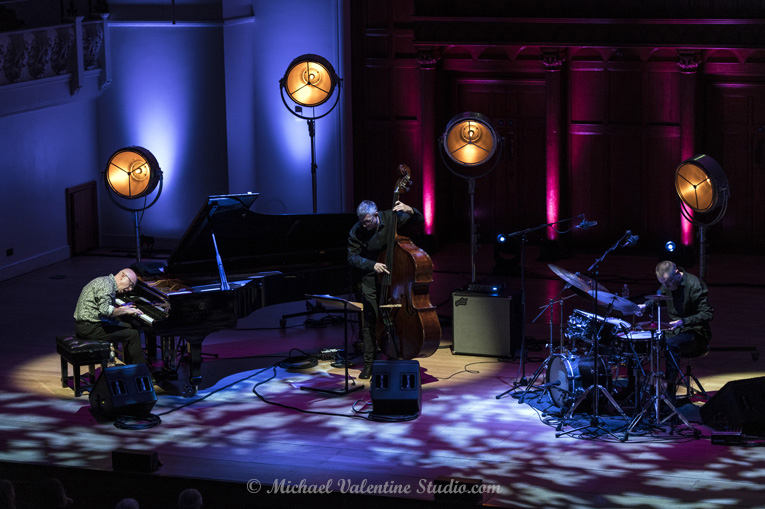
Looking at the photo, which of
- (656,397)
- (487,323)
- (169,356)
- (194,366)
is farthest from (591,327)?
(169,356)

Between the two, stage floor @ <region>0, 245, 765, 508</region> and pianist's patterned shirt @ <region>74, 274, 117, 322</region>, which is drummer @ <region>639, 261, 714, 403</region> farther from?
pianist's patterned shirt @ <region>74, 274, 117, 322</region>

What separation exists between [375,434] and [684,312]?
8.22 feet

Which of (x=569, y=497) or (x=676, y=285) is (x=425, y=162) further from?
(x=569, y=497)

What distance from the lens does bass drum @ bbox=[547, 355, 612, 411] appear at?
818 cm

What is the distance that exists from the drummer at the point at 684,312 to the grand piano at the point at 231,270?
2728mm

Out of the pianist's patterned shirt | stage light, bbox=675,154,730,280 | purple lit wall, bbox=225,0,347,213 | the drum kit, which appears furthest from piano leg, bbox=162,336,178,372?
purple lit wall, bbox=225,0,347,213

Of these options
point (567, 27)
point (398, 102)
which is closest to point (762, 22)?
point (567, 27)

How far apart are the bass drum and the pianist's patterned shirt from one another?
3.46 metres

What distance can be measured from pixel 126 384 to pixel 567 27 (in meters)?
6.96

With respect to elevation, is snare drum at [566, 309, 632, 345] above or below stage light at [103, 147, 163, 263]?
below

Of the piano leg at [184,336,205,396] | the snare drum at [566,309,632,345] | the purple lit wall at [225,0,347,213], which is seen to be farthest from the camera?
the purple lit wall at [225,0,347,213]

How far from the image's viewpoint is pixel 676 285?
27.7ft

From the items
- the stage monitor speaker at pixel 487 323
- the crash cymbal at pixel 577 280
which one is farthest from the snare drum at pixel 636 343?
the stage monitor speaker at pixel 487 323

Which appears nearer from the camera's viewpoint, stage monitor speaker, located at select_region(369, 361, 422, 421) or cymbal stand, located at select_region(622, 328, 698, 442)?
cymbal stand, located at select_region(622, 328, 698, 442)
